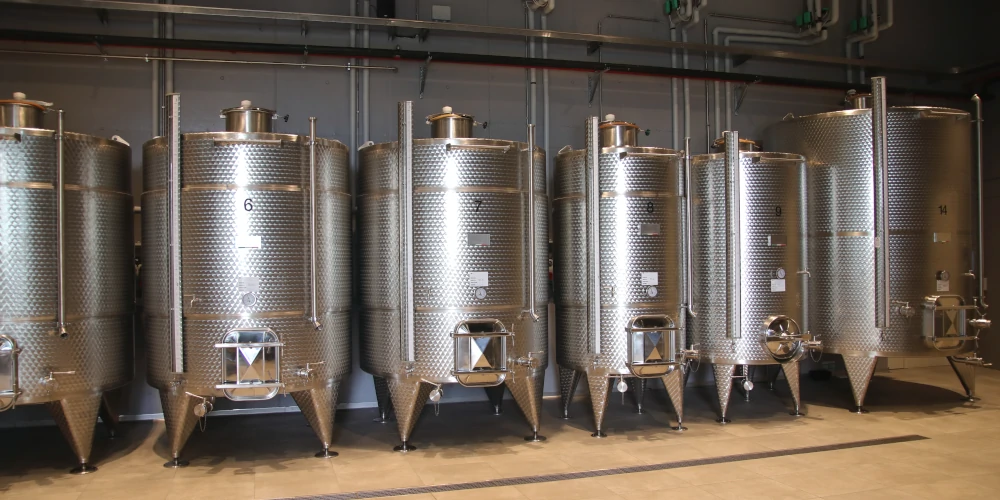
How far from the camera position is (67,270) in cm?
530

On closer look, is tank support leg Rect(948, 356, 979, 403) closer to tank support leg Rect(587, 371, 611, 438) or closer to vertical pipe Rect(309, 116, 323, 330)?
tank support leg Rect(587, 371, 611, 438)

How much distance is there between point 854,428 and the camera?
6500 mm

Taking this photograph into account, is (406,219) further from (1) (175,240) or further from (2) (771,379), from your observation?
(2) (771,379)

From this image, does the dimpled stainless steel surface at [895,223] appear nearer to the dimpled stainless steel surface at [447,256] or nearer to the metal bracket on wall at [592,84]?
the metal bracket on wall at [592,84]

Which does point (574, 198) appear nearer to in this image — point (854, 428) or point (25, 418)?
point (854, 428)

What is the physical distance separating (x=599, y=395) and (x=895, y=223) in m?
3.58

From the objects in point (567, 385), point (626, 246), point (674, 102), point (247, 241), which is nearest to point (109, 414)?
point (247, 241)

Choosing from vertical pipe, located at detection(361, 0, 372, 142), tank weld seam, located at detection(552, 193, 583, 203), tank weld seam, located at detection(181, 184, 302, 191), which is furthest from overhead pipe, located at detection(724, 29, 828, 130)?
tank weld seam, located at detection(181, 184, 302, 191)

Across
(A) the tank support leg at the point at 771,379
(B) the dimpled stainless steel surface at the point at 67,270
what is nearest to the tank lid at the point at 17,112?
(B) the dimpled stainless steel surface at the point at 67,270

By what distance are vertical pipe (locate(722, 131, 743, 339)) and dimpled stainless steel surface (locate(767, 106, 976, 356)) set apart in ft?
4.10

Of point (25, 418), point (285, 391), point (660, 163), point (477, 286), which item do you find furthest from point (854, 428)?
point (25, 418)

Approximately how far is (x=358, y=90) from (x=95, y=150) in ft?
8.94

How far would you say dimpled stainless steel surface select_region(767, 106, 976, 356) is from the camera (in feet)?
23.5

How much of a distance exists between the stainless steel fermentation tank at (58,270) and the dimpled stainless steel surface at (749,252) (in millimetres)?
5144
